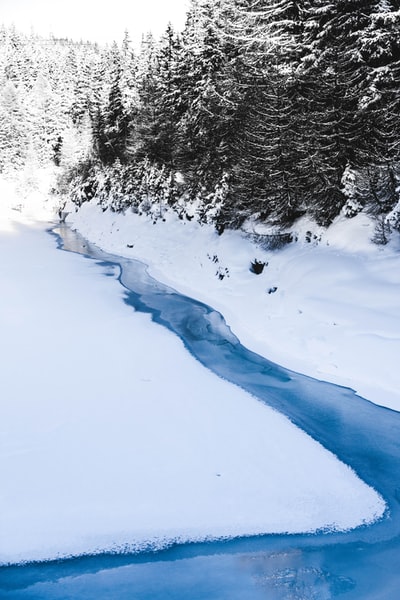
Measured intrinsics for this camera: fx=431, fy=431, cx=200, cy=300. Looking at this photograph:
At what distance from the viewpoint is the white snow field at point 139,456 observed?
4730 mm

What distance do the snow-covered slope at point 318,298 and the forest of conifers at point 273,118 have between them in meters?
1.00

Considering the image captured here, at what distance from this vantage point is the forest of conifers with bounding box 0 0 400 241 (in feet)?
40.1

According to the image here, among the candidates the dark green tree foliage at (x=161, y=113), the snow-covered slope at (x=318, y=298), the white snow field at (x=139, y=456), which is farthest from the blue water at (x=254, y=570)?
the dark green tree foliage at (x=161, y=113)

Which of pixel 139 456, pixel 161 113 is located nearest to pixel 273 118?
pixel 139 456

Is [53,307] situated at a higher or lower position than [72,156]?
lower

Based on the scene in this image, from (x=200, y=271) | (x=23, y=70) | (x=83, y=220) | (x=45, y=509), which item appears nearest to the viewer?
(x=45, y=509)

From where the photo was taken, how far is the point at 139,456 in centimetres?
587

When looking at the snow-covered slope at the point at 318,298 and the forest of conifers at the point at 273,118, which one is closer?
the snow-covered slope at the point at 318,298

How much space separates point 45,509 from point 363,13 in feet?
46.7

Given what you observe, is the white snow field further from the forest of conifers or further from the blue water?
the forest of conifers

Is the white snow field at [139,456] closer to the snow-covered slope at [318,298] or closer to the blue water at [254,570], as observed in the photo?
the blue water at [254,570]

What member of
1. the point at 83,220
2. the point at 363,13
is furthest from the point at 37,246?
the point at 363,13

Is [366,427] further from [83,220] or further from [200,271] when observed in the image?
[83,220]

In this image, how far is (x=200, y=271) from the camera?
56.0 ft
